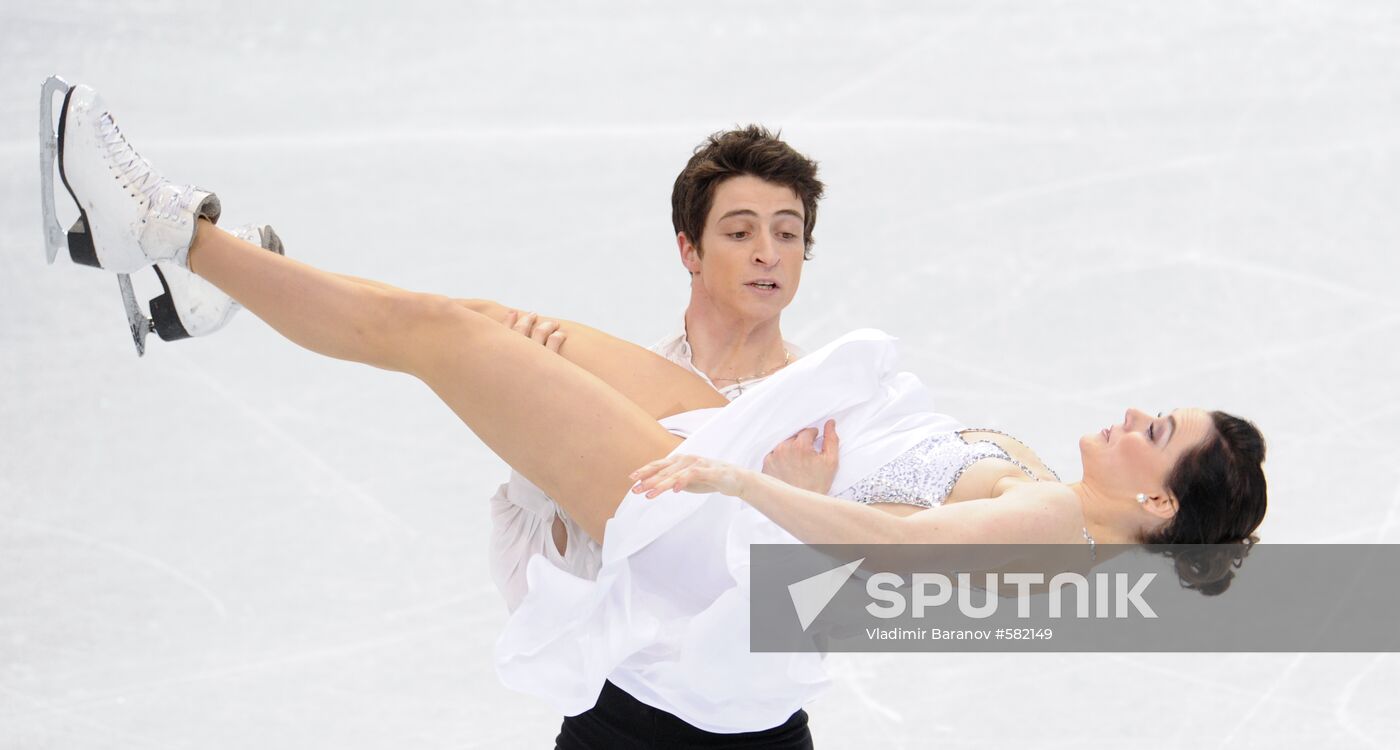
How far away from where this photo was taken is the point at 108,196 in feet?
10.3

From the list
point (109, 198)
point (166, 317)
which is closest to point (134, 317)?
point (166, 317)

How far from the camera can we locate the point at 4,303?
5012 mm

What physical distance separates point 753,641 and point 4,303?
11.2 feet

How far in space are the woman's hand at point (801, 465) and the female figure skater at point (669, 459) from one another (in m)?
0.03

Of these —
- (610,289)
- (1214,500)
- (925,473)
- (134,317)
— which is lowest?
(134,317)

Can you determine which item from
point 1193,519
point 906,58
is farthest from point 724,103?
point 1193,519

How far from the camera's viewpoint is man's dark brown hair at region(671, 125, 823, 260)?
3396 millimetres

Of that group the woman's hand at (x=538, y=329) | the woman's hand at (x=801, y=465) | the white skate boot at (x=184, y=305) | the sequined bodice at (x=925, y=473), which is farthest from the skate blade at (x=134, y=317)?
the sequined bodice at (x=925, y=473)

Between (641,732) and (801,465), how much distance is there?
1.91ft

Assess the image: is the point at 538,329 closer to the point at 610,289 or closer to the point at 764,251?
the point at 764,251

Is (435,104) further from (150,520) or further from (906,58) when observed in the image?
(150,520)

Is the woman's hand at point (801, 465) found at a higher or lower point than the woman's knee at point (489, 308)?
lower

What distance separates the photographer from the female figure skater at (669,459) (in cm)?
271

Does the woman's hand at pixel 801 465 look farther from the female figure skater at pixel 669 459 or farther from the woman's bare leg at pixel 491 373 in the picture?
the woman's bare leg at pixel 491 373
